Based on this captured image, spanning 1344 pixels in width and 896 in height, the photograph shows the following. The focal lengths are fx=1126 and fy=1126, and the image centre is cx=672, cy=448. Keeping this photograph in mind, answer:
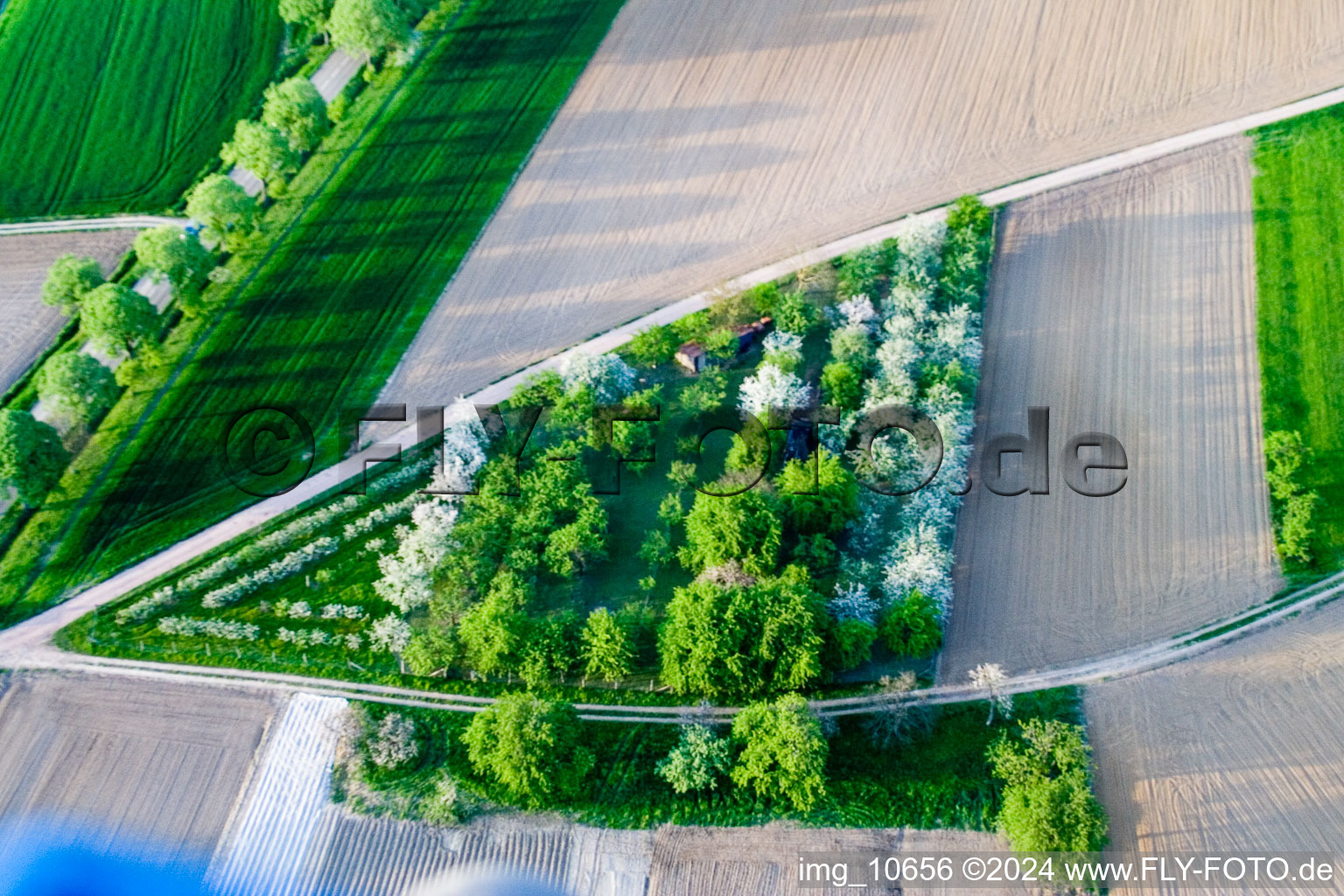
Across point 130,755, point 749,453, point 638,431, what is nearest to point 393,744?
point 130,755

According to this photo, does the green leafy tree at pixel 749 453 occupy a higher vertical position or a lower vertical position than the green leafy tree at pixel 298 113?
lower

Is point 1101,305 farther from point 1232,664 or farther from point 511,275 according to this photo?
point 511,275

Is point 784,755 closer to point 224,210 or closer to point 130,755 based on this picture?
point 130,755

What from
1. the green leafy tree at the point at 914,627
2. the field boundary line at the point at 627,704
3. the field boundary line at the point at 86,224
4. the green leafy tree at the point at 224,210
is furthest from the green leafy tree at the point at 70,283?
the green leafy tree at the point at 914,627

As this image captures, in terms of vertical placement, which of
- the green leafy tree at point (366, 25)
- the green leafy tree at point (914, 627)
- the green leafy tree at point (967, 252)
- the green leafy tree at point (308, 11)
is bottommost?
the green leafy tree at point (914, 627)

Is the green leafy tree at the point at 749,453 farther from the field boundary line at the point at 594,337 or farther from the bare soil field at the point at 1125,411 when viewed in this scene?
the bare soil field at the point at 1125,411

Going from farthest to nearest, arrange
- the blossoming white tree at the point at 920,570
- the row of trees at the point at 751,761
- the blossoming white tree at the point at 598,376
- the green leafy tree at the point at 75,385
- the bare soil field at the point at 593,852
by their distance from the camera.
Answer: the blossoming white tree at the point at 598,376
the green leafy tree at the point at 75,385
the blossoming white tree at the point at 920,570
the bare soil field at the point at 593,852
the row of trees at the point at 751,761

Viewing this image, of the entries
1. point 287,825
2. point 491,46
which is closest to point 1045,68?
point 491,46
